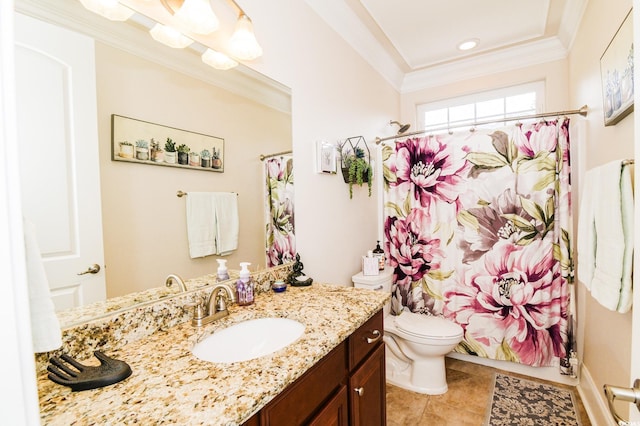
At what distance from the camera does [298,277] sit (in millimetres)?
1595

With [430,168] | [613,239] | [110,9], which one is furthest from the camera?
[430,168]

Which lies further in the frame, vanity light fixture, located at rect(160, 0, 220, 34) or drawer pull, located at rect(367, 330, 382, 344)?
drawer pull, located at rect(367, 330, 382, 344)

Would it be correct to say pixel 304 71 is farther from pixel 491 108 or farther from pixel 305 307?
pixel 491 108

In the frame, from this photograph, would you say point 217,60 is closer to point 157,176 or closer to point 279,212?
point 157,176

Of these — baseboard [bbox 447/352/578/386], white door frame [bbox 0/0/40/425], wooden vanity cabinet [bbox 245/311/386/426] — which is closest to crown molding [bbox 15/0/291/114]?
white door frame [bbox 0/0/40/425]

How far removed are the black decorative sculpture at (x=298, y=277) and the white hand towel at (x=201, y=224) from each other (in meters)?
0.49

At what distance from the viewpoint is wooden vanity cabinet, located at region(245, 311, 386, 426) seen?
793mm

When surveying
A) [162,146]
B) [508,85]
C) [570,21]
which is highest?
[570,21]

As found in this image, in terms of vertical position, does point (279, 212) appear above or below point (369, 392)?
above

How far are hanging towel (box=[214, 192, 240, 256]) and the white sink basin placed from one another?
Answer: 1.17 ft

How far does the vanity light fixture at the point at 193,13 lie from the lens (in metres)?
1.09

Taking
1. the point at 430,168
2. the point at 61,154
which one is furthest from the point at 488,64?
the point at 61,154

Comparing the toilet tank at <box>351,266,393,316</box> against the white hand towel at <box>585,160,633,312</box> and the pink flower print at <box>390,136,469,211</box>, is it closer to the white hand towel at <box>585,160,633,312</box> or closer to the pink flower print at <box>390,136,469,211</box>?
the pink flower print at <box>390,136,469,211</box>

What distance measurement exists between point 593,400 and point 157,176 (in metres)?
2.59
